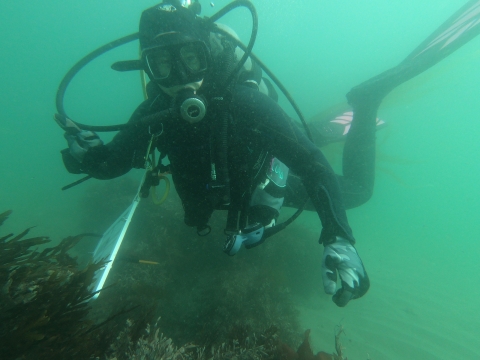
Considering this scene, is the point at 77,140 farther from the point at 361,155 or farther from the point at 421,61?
the point at 421,61

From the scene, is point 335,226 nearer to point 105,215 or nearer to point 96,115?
point 105,215

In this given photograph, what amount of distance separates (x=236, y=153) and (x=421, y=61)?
219 inches

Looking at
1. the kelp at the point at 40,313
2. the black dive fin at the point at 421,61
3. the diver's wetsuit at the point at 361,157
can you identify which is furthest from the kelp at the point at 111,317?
the black dive fin at the point at 421,61

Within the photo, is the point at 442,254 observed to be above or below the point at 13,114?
below

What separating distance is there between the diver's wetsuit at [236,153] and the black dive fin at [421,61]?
4072 millimetres

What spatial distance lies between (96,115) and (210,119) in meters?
77.7

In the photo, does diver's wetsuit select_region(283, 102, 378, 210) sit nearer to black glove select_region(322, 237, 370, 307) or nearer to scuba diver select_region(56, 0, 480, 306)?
scuba diver select_region(56, 0, 480, 306)

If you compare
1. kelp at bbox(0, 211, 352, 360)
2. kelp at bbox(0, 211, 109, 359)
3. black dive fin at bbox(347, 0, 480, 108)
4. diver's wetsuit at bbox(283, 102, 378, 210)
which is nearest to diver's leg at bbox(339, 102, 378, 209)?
diver's wetsuit at bbox(283, 102, 378, 210)

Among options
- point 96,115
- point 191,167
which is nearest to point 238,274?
point 191,167

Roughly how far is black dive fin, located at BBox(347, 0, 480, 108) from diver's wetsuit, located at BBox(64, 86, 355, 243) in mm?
4072

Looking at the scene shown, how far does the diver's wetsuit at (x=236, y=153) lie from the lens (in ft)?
7.97

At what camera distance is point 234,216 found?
9.75 ft

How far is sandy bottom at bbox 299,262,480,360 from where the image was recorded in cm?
684

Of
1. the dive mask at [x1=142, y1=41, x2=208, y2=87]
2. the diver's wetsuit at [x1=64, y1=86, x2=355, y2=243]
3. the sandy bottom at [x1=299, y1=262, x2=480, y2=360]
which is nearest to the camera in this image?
the diver's wetsuit at [x1=64, y1=86, x2=355, y2=243]
